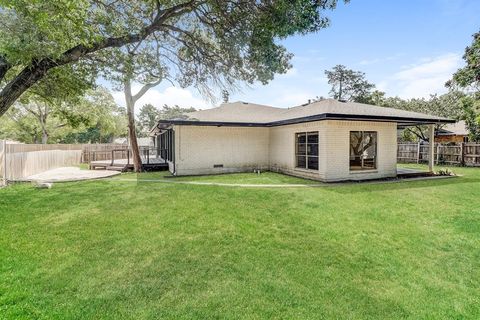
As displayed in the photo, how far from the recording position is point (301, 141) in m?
12.3

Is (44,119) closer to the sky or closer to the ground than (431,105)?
closer to the ground

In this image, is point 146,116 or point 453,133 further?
point 146,116

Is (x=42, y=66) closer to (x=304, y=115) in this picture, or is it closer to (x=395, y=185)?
(x=304, y=115)

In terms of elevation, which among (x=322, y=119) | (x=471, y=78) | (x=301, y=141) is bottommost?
(x=301, y=141)

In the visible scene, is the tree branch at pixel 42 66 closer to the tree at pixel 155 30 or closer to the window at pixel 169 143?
the tree at pixel 155 30

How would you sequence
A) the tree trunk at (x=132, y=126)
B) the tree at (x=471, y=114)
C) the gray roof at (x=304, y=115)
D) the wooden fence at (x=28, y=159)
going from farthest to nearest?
the tree at (x=471, y=114)
the tree trunk at (x=132, y=126)
the gray roof at (x=304, y=115)
the wooden fence at (x=28, y=159)

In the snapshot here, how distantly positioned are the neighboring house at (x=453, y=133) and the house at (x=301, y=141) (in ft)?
41.6

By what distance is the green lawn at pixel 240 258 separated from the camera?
9.59ft

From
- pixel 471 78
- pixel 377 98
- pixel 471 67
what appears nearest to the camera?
pixel 471 67

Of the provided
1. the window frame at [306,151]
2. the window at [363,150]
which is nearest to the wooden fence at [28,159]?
the window frame at [306,151]

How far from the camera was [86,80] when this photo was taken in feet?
29.3

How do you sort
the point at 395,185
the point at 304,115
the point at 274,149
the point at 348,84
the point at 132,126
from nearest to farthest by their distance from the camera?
1. the point at 395,185
2. the point at 304,115
3. the point at 274,149
4. the point at 132,126
5. the point at 348,84

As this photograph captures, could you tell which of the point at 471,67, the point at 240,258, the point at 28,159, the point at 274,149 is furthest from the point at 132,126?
the point at 471,67

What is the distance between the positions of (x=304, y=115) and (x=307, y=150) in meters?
1.54
